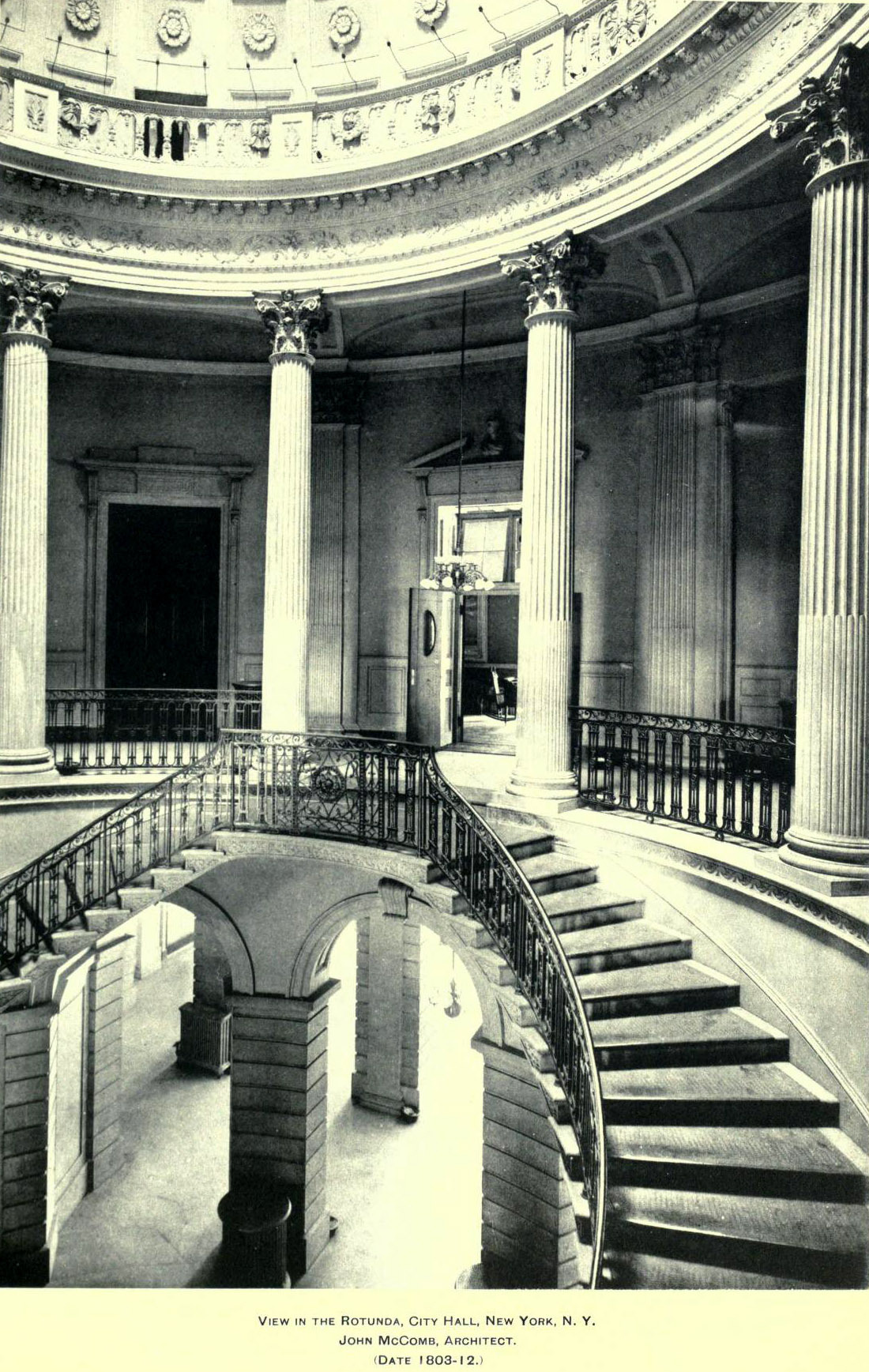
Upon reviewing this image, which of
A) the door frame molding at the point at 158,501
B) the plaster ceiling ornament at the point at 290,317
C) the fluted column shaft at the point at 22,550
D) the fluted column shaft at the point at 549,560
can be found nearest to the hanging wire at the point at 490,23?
the plaster ceiling ornament at the point at 290,317

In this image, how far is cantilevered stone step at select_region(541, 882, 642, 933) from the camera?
6.95m

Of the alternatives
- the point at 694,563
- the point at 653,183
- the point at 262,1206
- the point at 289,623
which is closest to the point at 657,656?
the point at 694,563

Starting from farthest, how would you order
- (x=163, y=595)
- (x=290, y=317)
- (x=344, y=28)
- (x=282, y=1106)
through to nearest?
(x=163, y=595)
(x=282, y=1106)
(x=344, y=28)
(x=290, y=317)

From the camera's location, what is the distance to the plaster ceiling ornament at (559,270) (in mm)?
8484

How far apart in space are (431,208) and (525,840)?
680cm

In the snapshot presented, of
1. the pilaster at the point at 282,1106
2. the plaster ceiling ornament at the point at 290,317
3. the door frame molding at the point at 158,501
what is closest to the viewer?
the plaster ceiling ornament at the point at 290,317

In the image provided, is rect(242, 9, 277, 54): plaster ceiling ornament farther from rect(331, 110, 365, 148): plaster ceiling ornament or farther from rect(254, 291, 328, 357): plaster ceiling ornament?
rect(254, 291, 328, 357): plaster ceiling ornament

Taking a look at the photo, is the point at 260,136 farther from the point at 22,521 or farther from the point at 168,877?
the point at 168,877

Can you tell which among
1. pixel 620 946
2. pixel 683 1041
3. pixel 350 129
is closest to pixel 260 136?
pixel 350 129

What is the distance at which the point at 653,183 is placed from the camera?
305 inches

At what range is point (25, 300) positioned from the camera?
9578 mm

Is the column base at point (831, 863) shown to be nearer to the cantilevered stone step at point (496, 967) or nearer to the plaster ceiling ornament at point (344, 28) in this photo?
the cantilevered stone step at point (496, 967)

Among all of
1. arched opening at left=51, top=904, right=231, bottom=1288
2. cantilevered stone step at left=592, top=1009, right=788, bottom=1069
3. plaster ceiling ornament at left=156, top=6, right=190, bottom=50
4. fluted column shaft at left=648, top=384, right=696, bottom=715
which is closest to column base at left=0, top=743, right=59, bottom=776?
arched opening at left=51, top=904, right=231, bottom=1288

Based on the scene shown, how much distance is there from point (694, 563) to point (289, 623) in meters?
4.81
